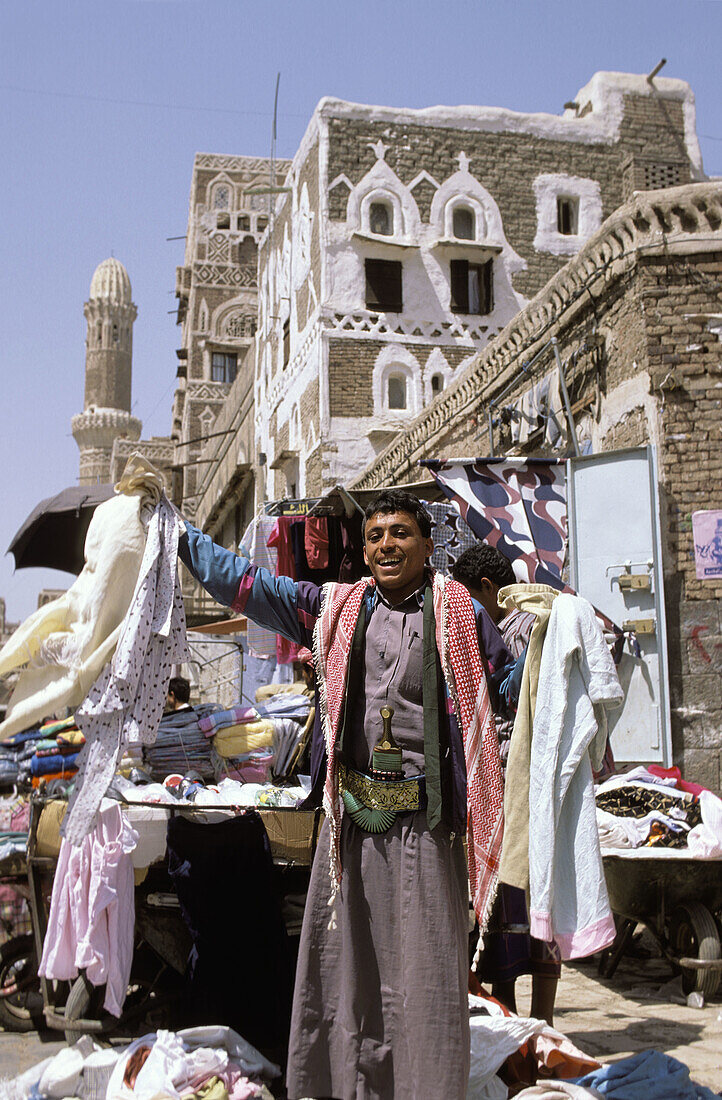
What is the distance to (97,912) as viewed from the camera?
3.70 m

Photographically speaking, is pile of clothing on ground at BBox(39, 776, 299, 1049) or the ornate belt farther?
pile of clothing on ground at BBox(39, 776, 299, 1049)

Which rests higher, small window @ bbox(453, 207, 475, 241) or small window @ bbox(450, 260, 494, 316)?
small window @ bbox(453, 207, 475, 241)

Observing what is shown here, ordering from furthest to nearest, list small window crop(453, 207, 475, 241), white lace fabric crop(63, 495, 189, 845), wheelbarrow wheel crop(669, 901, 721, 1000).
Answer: small window crop(453, 207, 475, 241)
wheelbarrow wheel crop(669, 901, 721, 1000)
white lace fabric crop(63, 495, 189, 845)

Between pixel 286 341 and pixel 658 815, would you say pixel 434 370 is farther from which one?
pixel 658 815

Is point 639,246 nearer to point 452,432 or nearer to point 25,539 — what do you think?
point 452,432

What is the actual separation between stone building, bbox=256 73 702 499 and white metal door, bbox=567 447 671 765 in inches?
472

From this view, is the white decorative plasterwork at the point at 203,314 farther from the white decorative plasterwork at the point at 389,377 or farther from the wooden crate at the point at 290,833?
the wooden crate at the point at 290,833

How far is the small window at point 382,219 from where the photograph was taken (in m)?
20.7

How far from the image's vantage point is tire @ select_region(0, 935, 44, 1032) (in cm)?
448

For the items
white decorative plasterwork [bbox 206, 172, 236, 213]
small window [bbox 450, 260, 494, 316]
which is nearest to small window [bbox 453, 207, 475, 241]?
small window [bbox 450, 260, 494, 316]

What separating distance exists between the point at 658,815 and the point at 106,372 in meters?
77.0

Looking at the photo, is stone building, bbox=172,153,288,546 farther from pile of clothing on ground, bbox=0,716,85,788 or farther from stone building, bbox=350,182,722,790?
pile of clothing on ground, bbox=0,716,85,788

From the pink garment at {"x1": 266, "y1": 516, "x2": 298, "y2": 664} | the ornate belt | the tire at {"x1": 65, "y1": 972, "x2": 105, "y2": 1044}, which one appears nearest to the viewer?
the ornate belt

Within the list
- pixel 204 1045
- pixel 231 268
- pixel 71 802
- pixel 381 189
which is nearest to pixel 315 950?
pixel 204 1045
